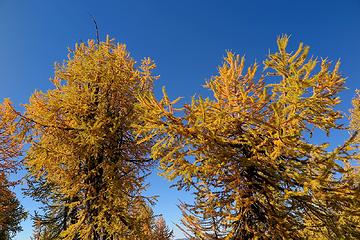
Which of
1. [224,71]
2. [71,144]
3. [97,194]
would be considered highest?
[224,71]

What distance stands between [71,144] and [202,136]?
216 inches

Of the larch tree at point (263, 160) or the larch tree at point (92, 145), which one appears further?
the larch tree at point (92, 145)

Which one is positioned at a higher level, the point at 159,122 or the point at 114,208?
the point at 159,122

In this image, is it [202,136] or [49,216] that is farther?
[49,216]

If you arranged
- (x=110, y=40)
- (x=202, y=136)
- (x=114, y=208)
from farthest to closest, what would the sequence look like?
(x=110, y=40), (x=114, y=208), (x=202, y=136)

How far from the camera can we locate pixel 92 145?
938 centimetres

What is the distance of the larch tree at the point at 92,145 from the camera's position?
8562mm

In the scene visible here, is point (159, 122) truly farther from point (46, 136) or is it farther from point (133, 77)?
point (46, 136)

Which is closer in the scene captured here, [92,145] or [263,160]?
[263,160]

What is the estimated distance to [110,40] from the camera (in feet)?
36.4

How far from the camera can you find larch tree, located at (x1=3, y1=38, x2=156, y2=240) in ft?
28.1

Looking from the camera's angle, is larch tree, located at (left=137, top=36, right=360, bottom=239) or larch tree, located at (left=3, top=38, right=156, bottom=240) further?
larch tree, located at (left=3, top=38, right=156, bottom=240)

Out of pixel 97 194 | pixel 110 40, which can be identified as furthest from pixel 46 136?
pixel 110 40

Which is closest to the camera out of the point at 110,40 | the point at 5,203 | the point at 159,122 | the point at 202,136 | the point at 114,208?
the point at 202,136
